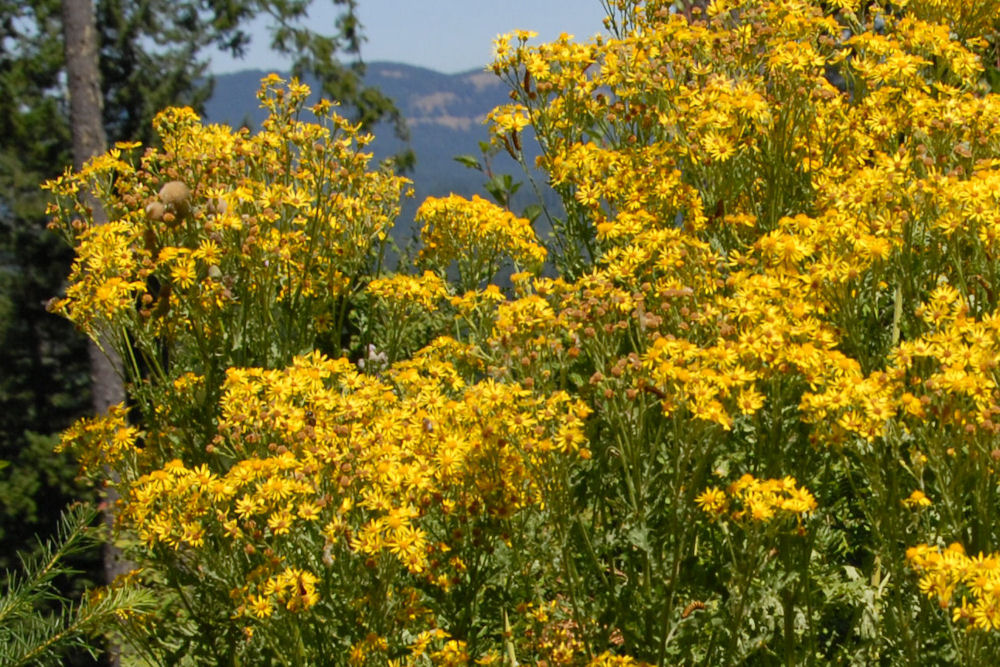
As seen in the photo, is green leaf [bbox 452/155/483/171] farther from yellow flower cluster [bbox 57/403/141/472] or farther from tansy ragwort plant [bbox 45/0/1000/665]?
yellow flower cluster [bbox 57/403/141/472]

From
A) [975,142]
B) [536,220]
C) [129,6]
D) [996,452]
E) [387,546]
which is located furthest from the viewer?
[129,6]

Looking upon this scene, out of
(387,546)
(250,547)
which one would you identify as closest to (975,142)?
(387,546)

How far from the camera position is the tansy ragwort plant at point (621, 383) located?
8.02ft

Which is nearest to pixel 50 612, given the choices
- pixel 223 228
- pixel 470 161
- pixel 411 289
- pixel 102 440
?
pixel 102 440

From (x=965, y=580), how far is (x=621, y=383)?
38.7 inches

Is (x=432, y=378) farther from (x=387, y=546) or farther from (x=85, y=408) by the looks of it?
(x=85, y=408)

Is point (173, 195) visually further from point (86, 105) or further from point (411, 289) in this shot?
point (86, 105)

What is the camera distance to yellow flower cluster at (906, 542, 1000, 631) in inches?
77.9

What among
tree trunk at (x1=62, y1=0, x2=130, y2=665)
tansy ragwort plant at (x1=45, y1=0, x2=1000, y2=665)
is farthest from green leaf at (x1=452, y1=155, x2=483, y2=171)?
tree trunk at (x1=62, y1=0, x2=130, y2=665)

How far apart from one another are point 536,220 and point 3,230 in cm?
2142

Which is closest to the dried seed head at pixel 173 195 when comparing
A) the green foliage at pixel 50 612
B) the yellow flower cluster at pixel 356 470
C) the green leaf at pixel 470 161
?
the yellow flower cluster at pixel 356 470

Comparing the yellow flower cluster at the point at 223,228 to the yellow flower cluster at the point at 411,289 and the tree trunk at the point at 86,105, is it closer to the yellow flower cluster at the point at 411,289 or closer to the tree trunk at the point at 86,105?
the yellow flower cluster at the point at 411,289

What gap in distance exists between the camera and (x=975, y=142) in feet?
10.2

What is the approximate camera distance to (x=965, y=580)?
2084mm
